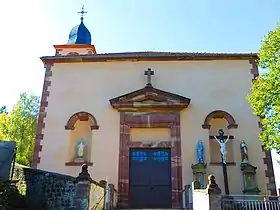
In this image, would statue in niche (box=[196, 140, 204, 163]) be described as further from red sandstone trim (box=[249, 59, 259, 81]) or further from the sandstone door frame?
red sandstone trim (box=[249, 59, 259, 81])

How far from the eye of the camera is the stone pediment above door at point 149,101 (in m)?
13.9

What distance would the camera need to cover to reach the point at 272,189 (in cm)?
1268

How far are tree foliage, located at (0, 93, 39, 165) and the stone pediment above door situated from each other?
10103 millimetres

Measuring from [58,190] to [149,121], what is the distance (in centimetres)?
513

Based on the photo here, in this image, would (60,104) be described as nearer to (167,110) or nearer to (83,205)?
(167,110)

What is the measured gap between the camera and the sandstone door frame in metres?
12.8

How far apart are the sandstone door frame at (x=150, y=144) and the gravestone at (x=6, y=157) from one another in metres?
4.31

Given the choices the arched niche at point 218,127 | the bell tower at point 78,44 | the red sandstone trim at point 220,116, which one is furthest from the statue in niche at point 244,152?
the bell tower at point 78,44

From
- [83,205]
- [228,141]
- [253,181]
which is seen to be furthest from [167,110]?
[83,205]

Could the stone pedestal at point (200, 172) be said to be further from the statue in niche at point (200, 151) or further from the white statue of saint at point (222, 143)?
the white statue of saint at point (222, 143)

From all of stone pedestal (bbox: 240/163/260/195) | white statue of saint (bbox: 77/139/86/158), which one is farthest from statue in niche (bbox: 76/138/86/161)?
stone pedestal (bbox: 240/163/260/195)

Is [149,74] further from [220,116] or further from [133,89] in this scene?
[220,116]

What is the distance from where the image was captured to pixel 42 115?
14422 millimetres

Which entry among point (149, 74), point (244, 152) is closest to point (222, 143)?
point (244, 152)
